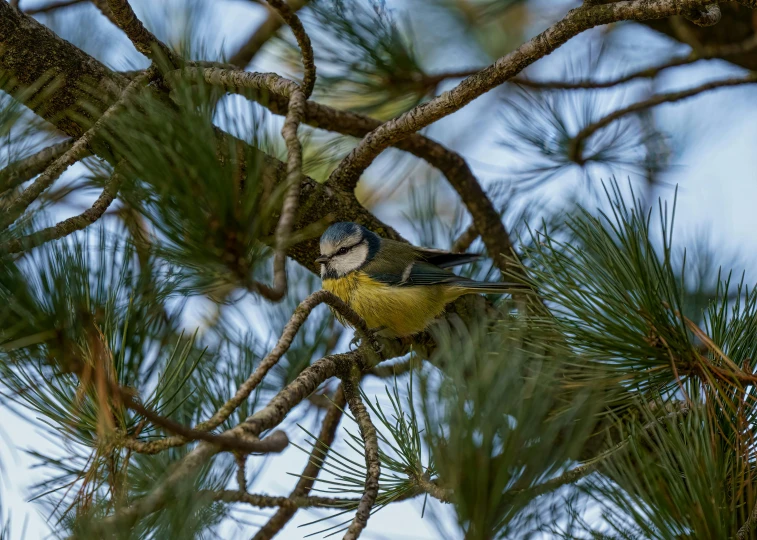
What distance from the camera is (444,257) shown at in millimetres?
2156

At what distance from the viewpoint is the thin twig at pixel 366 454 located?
905 mm

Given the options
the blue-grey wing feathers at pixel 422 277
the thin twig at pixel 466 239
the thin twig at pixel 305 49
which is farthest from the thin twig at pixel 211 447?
the thin twig at pixel 466 239

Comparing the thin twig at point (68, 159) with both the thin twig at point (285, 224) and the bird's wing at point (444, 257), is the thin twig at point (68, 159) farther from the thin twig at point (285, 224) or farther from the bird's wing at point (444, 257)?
the bird's wing at point (444, 257)

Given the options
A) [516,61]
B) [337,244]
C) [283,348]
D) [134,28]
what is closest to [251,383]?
[283,348]

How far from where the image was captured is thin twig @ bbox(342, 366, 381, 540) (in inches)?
35.6

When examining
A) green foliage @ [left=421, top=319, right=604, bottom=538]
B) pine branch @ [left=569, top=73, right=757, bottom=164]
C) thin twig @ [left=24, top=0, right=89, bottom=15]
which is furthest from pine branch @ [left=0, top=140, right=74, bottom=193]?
pine branch @ [left=569, top=73, right=757, bottom=164]

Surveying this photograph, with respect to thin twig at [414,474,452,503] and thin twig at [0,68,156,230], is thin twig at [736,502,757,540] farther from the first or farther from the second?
thin twig at [0,68,156,230]

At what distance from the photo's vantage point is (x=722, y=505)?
0.96 m

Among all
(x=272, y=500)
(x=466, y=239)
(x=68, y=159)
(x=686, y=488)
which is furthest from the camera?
(x=466, y=239)

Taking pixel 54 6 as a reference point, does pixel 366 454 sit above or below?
below

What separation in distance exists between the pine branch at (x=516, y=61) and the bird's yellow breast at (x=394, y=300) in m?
0.55

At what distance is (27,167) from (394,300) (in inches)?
46.7

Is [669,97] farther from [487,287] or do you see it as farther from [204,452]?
[204,452]

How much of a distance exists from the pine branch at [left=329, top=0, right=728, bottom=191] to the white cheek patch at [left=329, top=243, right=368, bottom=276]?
0.44m
